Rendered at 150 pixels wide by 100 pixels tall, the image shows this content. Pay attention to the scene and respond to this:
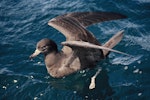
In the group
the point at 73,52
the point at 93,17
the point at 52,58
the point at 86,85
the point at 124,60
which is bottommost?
the point at 86,85

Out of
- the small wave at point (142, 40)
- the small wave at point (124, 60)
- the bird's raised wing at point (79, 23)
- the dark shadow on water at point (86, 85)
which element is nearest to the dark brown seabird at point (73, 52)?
the bird's raised wing at point (79, 23)

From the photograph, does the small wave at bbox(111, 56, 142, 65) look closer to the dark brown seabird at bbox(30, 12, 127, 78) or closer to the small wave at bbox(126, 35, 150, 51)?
the dark brown seabird at bbox(30, 12, 127, 78)

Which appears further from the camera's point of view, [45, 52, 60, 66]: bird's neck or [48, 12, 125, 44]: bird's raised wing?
[45, 52, 60, 66]: bird's neck

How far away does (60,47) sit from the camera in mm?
10609

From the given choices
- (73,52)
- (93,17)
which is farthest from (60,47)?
(73,52)

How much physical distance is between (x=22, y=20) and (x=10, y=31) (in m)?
0.67

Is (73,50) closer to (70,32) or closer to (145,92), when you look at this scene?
(70,32)

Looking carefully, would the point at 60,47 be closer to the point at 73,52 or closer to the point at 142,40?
the point at 73,52

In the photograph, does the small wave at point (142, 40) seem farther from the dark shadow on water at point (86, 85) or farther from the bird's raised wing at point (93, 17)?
the dark shadow on water at point (86, 85)

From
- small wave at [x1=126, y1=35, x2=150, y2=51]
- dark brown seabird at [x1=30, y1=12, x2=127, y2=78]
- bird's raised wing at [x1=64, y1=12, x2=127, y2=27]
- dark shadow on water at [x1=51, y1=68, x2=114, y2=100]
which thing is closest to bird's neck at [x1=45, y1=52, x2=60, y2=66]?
dark brown seabird at [x1=30, y1=12, x2=127, y2=78]

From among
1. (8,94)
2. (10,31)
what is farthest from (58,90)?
(10,31)

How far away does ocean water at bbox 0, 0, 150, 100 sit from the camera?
27.7 feet

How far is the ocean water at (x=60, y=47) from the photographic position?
8.45m

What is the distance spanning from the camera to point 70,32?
935 cm
